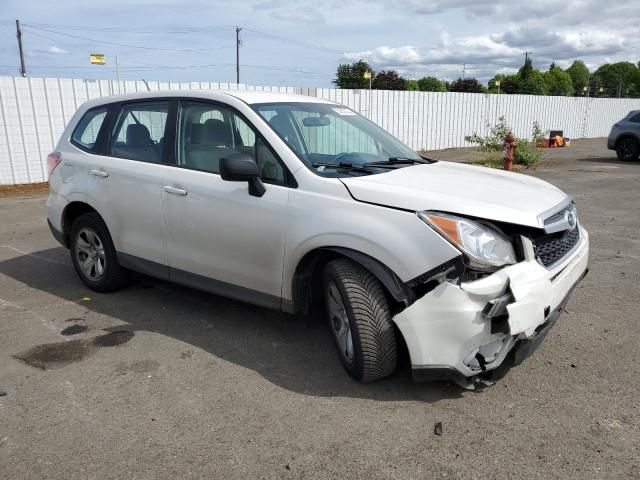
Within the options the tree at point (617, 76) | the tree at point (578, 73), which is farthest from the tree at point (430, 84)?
the tree at point (578, 73)

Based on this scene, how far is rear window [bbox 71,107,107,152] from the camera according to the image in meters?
5.20

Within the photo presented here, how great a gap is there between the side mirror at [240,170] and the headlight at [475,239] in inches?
46.8

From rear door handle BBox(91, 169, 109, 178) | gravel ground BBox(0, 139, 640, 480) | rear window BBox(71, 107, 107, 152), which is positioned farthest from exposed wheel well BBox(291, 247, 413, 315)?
rear window BBox(71, 107, 107, 152)

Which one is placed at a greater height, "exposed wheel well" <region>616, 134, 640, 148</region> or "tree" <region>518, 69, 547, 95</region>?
"tree" <region>518, 69, 547, 95</region>

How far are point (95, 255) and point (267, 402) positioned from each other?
2757 mm

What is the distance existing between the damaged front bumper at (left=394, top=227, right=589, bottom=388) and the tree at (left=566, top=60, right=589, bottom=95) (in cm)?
15428

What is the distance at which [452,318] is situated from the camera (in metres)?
3.00

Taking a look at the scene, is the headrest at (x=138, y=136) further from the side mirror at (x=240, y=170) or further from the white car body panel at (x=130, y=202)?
the side mirror at (x=240, y=170)

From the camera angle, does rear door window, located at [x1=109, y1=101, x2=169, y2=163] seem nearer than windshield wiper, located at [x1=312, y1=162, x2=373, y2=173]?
No

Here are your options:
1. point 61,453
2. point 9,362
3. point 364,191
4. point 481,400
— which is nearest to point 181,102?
point 364,191

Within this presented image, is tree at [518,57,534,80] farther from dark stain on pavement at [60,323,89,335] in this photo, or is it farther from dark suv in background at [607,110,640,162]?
dark stain on pavement at [60,323,89,335]

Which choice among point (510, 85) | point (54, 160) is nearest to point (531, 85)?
point (510, 85)

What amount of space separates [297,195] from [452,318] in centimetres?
129

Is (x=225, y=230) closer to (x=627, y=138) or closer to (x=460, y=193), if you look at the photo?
(x=460, y=193)
